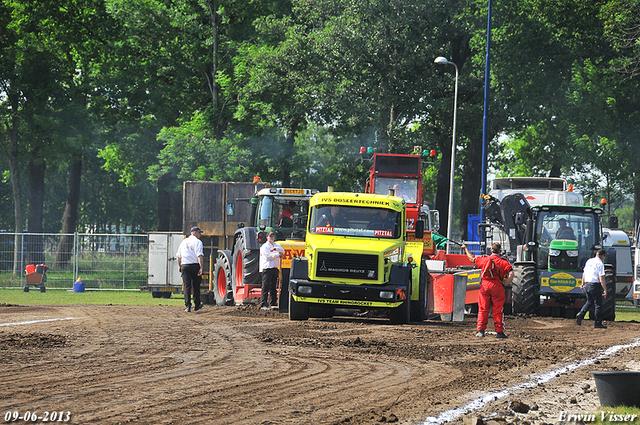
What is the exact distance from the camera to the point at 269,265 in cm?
1880

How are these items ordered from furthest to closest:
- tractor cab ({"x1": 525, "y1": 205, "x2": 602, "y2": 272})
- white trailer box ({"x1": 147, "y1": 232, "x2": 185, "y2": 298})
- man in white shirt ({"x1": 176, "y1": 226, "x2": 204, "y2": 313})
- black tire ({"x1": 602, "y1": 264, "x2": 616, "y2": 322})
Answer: white trailer box ({"x1": 147, "y1": 232, "x2": 185, "y2": 298})
tractor cab ({"x1": 525, "y1": 205, "x2": 602, "y2": 272})
black tire ({"x1": 602, "y1": 264, "x2": 616, "y2": 322})
man in white shirt ({"x1": 176, "y1": 226, "x2": 204, "y2": 313})

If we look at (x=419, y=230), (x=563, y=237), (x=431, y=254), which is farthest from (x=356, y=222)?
(x=563, y=237)

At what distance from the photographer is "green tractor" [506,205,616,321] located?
20891mm

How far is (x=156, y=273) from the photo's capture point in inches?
1109

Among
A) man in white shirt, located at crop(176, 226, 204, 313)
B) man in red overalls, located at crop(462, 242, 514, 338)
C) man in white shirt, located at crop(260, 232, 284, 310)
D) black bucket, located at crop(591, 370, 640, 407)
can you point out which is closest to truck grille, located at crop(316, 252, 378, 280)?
man in red overalls, located at crop(462, 242, 514, 338)

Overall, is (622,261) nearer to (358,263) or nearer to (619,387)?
(358,263)

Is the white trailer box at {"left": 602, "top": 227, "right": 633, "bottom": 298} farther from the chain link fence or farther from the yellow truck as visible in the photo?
the chain link fence

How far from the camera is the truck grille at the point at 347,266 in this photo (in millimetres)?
16328

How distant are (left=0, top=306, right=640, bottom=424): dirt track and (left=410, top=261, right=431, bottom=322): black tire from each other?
61 centimetres

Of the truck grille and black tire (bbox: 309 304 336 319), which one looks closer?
the truck grille

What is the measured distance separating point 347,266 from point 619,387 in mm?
8917

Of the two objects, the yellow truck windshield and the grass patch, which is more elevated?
the yellow truck windshield

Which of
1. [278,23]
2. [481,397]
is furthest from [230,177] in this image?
[481,397]

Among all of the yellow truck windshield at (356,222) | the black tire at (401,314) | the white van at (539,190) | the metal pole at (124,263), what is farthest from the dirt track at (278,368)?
the white van at (539,190)
